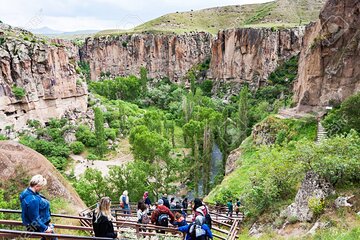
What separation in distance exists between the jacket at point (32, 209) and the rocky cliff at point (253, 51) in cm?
8302

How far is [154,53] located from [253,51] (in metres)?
35.0

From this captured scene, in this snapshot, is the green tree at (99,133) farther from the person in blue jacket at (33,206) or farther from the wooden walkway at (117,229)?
the person in blue jacket at (33,206)

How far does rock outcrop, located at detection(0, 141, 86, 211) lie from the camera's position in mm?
14555

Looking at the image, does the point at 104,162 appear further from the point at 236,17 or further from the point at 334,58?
the point at 236,17

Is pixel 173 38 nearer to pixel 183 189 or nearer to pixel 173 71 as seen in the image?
pixel 173 71

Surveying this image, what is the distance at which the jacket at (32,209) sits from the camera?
7021 mm

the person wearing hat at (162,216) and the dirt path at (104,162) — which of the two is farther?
the dirt path at (104,162)

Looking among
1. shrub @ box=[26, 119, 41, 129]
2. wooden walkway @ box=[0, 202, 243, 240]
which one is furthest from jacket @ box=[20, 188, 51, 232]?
shrub @ box=[26, 119, 41, 129]

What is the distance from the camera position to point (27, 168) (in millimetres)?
14750

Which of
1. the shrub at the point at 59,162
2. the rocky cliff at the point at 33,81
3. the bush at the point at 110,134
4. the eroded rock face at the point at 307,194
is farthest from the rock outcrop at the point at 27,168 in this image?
the bush at the point at 110,134

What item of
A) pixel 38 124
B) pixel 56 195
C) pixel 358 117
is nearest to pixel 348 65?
pixel 358 117

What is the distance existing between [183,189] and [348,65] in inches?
911

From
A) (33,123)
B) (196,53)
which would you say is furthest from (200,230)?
(196,53)

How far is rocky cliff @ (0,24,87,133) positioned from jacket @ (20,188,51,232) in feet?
154
